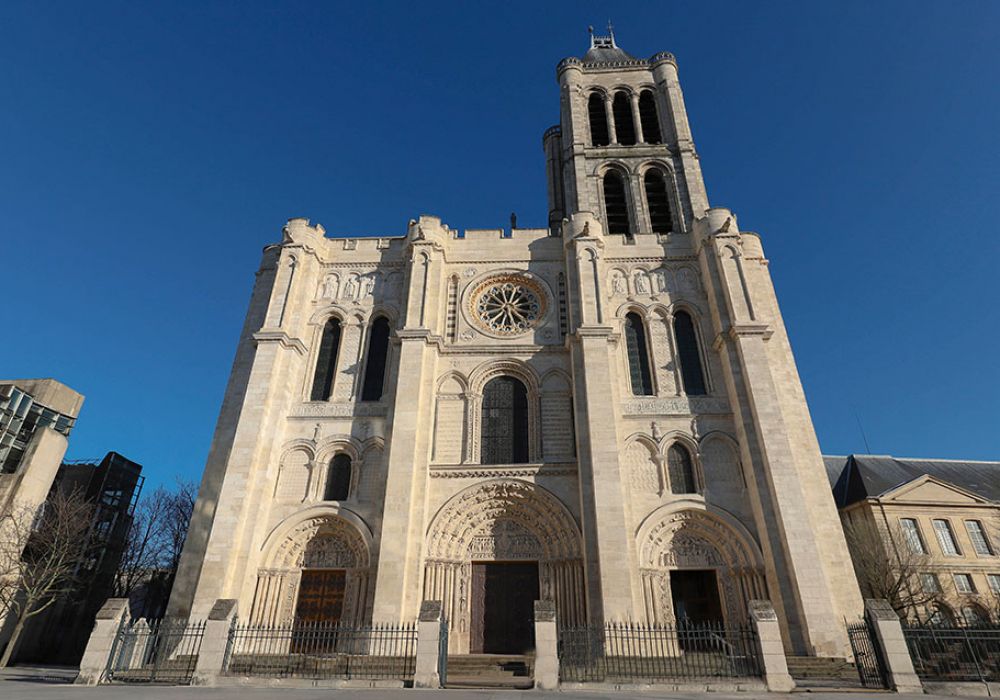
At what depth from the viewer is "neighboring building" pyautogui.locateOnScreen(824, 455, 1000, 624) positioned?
24078 mm

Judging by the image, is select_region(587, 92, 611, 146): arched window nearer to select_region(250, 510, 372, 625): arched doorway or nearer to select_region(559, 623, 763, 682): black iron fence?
select_region(250, 510, 372, 625): arched doorway

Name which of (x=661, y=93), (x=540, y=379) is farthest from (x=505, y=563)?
(x=661, y=93)

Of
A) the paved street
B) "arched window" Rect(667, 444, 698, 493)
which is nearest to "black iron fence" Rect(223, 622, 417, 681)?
the paved street

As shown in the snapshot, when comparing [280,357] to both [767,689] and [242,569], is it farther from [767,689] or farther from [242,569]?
[767,689]

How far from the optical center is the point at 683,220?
22.6 metres

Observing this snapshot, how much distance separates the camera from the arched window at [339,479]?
16312mm

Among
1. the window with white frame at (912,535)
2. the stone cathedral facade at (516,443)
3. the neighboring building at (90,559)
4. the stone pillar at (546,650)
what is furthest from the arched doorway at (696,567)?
the neighboring building at (90,559)

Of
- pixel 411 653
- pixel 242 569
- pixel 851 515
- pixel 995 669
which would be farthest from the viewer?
pixel 851 515

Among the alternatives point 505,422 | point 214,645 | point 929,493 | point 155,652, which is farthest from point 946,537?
point 155,652

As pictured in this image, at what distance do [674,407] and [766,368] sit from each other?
2894 millimetres

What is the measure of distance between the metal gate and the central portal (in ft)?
23.7

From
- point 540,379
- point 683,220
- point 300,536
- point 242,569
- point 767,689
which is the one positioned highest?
point 683,220

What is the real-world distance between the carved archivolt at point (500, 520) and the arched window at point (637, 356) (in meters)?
4.77

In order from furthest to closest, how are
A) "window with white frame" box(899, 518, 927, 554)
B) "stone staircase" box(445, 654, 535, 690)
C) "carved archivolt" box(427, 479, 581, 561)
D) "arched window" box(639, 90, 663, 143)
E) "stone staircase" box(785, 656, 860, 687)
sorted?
"arched window" box(639, 90, 663, 143)
"window with white frame" box(899, 518, 927, 554)
"carved archivolt" box(427, 479, 581, 561)
"stone staircase" box(785, 656, 860, 687)
"stone staircase" box(445, 654, 535, 690)
